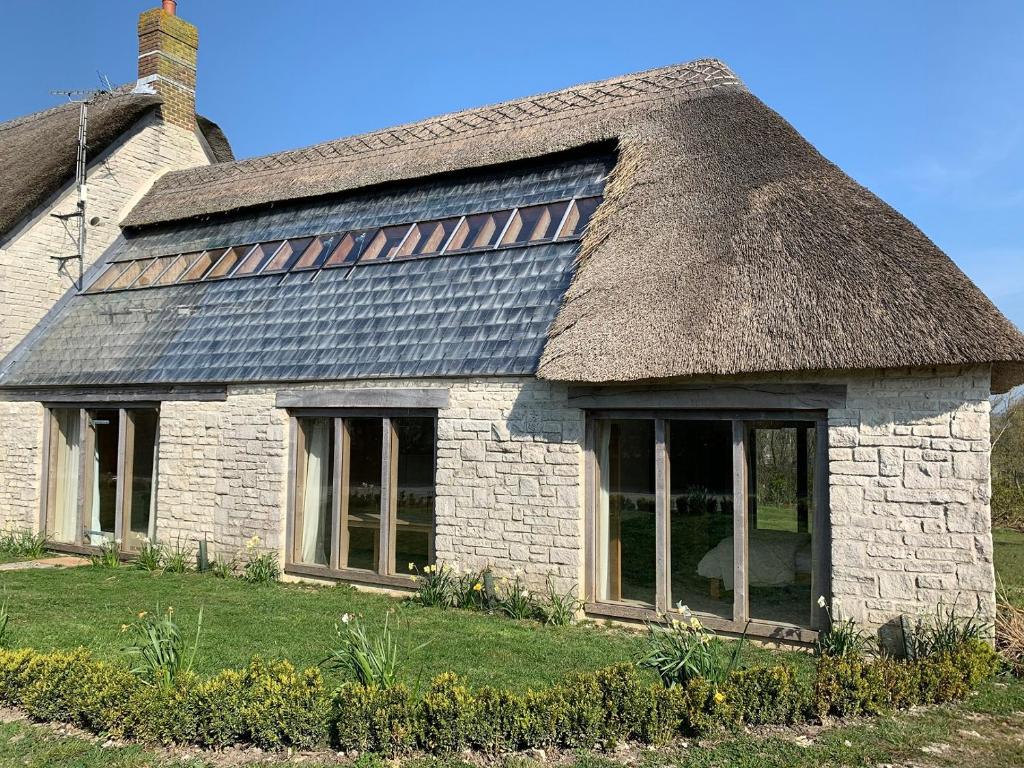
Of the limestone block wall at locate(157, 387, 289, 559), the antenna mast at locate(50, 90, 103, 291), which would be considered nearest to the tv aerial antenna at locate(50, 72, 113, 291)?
the antenna mast at locate(50, 90, 103, 291)

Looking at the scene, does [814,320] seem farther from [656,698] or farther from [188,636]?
[188,636]

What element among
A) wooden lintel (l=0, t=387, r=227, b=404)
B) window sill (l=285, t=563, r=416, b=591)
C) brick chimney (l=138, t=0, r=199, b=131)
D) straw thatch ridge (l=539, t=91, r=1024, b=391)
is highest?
brick chimney (l=138, t=0, r=199, b=131)

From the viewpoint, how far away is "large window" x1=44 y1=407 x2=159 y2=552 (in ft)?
39.2

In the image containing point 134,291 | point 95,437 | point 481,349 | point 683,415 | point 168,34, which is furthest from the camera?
point 168,34

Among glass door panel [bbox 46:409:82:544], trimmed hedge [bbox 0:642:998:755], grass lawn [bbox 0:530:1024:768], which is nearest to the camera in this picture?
grass lawn [bbox 0:530:1024:768]

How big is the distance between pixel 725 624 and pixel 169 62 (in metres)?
15.7

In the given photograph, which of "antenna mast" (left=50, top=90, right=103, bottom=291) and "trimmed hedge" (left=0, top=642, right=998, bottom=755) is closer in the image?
"trimmed hedge" (left=0, top=642, right=998, bottom=755)

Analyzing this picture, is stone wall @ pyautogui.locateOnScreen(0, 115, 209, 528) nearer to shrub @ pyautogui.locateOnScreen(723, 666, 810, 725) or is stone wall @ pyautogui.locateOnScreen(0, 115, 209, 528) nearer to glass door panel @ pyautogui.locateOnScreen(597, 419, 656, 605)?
glass door panel @ pyautogui.locateOnScreen(597, 419, 656, 605)

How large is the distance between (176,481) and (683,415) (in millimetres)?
7503

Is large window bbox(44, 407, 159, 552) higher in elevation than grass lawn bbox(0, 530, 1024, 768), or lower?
higher

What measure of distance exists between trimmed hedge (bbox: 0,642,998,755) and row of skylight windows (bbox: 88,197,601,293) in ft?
19.8

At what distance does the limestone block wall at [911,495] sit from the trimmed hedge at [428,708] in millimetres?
→ 1671

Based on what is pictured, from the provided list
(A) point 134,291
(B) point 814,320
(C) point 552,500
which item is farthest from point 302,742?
(A) point 134,291

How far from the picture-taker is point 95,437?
12461 mm
